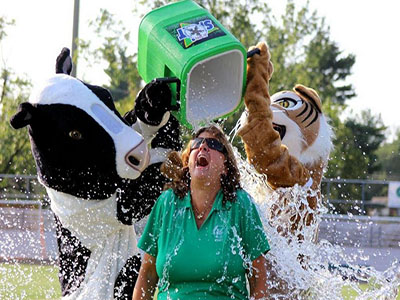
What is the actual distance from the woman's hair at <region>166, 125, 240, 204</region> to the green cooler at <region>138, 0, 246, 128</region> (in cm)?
35

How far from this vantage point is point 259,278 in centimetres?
373

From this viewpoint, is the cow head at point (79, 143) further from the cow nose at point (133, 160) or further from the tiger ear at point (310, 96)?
the tiger ear at point (310, 96)

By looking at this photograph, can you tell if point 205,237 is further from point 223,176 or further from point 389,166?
point 389,166

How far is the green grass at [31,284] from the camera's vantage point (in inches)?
342

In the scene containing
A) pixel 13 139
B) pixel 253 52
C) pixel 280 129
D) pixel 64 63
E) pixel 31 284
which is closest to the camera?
pixel 253 52

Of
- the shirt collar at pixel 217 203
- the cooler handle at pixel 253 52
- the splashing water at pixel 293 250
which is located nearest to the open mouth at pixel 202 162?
the shirt collar at pixel 217 203

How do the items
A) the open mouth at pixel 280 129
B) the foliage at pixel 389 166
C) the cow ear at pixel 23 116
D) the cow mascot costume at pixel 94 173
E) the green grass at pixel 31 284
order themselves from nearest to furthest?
the cow ear at pixel 23 116, the cow mascot costume at pixel 94 173, the open mouth at pixel 280 129, the green grass at pixel 31 284, the foliage at pixel 389 166

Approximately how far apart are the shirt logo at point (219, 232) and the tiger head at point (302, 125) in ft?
5.66

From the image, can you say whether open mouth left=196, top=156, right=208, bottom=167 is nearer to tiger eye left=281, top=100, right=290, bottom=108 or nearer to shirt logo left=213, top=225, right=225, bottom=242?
shirt logo left=213, top=225, right=225, bottom=242

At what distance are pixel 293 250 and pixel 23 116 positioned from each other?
1621mm

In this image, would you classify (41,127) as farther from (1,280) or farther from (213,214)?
(1,280)

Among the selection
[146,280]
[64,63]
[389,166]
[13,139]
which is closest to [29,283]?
[64,63]

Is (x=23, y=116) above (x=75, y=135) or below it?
above

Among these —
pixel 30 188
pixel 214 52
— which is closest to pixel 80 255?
pixel 214 52
